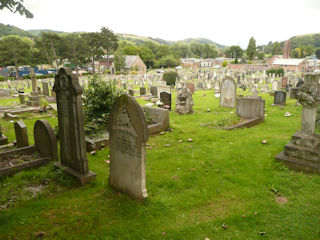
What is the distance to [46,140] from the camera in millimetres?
5949

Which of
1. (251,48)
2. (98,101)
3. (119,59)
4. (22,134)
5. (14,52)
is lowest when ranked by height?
(22,134)

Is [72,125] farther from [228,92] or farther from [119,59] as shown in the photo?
[119,59]

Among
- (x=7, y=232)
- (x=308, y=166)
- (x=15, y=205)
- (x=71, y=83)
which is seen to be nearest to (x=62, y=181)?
(x=15, y=205)

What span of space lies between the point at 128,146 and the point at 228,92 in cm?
1051

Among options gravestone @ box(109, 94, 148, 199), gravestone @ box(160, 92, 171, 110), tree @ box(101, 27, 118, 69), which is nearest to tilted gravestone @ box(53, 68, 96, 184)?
gravestone @ box(109, 94, 148, 199)

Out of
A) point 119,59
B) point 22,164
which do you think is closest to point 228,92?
point 22,164

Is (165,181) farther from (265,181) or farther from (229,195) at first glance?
(265,181)

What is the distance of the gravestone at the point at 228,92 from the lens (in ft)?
44.1

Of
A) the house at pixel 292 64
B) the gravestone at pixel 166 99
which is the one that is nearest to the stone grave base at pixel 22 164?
the gravestone at pixel 166 99

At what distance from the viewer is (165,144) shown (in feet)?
24.7

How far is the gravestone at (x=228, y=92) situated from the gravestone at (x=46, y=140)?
10188 mm

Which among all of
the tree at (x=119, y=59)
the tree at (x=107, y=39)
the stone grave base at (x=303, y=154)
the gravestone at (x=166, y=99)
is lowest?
the stone grave base at (x=303, y=154)

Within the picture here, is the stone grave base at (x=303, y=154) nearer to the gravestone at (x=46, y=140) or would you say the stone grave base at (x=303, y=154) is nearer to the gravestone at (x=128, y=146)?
the gravestone at (x=128, y=146)

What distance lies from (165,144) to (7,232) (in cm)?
473
